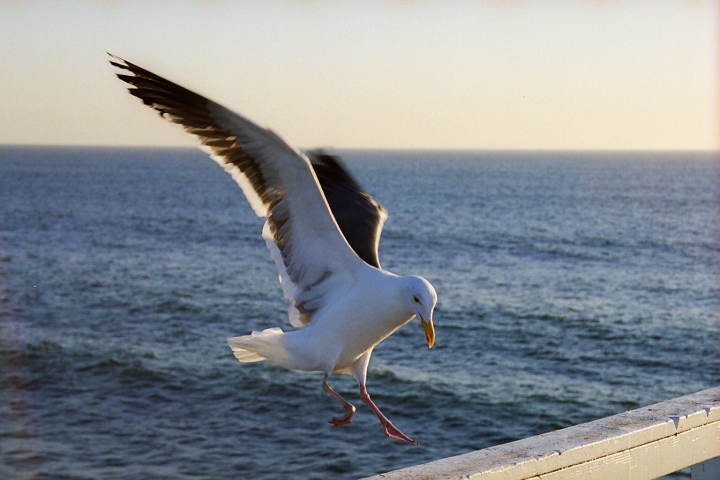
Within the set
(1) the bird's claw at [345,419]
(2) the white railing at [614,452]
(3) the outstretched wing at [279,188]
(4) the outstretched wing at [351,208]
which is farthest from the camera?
(4) the outstretched wing at [351,208]

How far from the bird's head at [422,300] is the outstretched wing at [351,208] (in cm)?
131

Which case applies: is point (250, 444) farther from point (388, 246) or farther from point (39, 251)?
point (39, 251)

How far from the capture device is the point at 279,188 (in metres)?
4.15

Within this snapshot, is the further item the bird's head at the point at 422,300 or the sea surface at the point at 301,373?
the sea surface at the point at 301,373

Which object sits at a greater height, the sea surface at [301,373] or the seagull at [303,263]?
the seagull at [303,263]

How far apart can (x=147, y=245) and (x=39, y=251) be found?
7.71 m

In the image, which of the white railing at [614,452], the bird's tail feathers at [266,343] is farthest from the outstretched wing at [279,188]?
the white railing at [614,452]

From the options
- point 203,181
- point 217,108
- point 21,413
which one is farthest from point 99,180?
point 217,108

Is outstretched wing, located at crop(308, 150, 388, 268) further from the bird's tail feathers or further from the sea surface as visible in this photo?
the sea surface

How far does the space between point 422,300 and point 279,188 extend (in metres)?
1.16

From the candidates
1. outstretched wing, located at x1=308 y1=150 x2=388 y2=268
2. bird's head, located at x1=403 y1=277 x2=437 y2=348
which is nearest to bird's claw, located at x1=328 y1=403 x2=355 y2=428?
bird's head, located at x1=403 y1=277 x2=437 y2=348

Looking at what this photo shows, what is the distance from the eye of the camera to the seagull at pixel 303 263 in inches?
141

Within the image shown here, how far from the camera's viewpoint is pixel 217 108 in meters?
3.70

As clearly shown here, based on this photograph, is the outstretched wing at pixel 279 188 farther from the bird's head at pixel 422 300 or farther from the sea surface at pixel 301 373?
the sea surface at pixel 301 373
